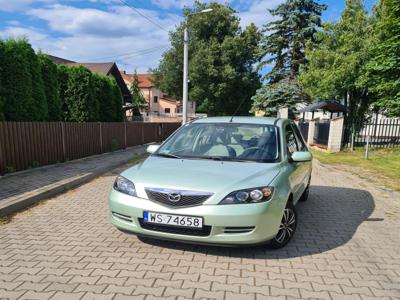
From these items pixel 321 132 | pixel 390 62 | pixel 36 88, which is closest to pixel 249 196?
pixel 36 88

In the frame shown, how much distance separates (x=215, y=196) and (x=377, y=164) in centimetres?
1083

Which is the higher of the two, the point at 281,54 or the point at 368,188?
the point at 281,54

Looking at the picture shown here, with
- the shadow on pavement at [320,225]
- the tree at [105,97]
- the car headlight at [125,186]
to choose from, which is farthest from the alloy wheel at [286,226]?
the tree at [105,97]

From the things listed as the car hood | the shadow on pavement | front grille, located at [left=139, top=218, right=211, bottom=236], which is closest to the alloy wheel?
the shadow on pavement

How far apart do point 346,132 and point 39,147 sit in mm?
15730

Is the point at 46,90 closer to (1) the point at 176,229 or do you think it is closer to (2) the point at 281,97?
(1) the point at 176,229

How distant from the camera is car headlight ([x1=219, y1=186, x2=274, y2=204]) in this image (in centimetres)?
327

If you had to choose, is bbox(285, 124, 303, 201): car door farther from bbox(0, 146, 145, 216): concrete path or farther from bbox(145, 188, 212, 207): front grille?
bbox(0, 146, 145, 216): concrete path

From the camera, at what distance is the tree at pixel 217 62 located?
36500mm

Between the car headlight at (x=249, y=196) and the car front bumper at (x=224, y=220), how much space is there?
47 millimetres

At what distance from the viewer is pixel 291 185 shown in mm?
4062

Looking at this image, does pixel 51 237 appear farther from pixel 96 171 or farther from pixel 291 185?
pixel 96 171

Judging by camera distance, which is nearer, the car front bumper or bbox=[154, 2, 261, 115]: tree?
the car front bumper

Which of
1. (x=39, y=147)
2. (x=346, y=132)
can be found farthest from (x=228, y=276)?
(x=346, y=132)
